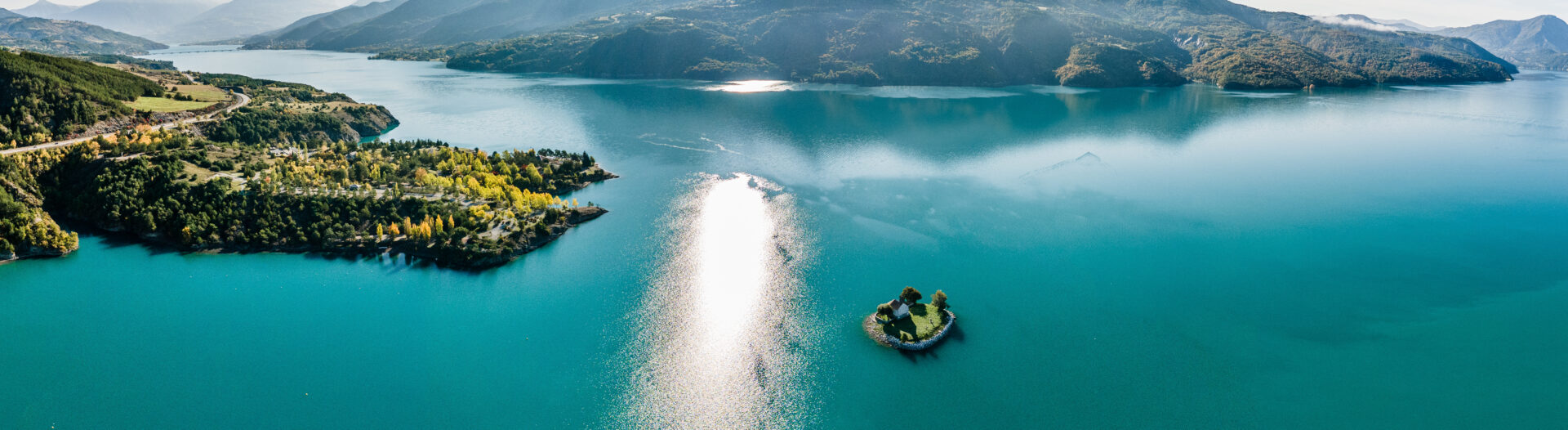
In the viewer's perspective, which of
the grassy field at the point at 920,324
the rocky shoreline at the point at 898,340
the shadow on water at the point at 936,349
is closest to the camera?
the shadow on water at the point at 936,349

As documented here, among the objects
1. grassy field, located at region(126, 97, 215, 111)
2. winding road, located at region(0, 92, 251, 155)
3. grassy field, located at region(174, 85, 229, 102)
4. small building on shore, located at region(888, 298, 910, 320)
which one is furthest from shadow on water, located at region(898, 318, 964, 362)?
grassy field, located at region(174, 85, 229, 102)

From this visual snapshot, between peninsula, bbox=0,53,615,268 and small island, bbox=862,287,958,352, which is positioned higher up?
peninsula, bbox=0,53,615,268

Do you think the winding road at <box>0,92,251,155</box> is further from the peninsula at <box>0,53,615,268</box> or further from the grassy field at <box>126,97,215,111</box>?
the grassy field at <box>126,97,215,111</box>

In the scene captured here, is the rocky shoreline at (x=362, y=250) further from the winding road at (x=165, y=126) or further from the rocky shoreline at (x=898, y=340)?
the rocky shoreline at (x=898, y=340)

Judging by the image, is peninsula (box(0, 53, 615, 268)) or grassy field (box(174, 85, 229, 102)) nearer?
peninsula (box(0, 53, 615, 268))

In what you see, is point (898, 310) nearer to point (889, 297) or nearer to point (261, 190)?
point (889, 297)

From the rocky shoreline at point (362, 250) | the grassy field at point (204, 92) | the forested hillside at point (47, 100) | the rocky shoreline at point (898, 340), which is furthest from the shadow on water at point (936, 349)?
the grassy field at point (204, 92)

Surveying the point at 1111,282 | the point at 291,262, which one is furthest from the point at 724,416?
the point at 291,262

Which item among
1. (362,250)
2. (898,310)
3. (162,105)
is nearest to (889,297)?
(898,310)

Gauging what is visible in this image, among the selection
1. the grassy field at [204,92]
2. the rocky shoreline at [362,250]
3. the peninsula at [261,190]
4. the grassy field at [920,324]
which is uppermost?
the grassy field at [204,92]
